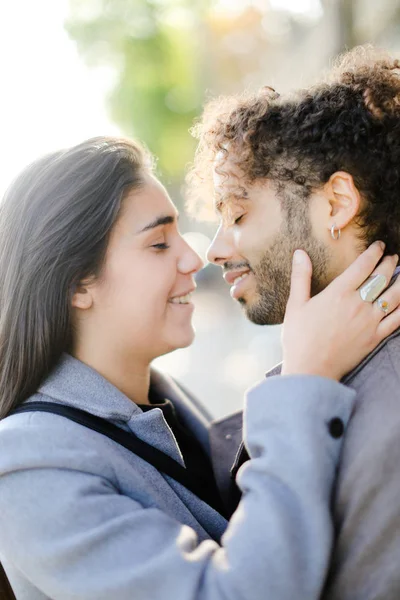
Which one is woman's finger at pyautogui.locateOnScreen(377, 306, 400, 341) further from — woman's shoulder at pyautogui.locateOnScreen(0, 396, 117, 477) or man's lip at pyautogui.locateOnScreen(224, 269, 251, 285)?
woman's shoulder at pyautogui.locateOnScreen(0, 396, 117, 477)

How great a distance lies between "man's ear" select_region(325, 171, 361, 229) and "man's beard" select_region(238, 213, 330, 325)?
108mm

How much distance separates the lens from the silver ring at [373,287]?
2.12 metres

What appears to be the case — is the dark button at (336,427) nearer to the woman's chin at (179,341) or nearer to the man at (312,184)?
the man at (312,184)

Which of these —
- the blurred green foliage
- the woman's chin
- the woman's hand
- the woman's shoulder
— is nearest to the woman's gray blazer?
the woman's shoulder

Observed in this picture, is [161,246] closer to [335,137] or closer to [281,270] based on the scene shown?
[281,270]

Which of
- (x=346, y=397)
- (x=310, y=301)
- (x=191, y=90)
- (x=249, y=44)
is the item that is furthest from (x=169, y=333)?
(x=191, y=90)

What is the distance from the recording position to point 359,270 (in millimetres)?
2137

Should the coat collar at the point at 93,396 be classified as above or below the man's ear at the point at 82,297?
below

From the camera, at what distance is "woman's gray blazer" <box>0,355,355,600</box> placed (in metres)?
1.66

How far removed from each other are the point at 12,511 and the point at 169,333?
3.27 ft

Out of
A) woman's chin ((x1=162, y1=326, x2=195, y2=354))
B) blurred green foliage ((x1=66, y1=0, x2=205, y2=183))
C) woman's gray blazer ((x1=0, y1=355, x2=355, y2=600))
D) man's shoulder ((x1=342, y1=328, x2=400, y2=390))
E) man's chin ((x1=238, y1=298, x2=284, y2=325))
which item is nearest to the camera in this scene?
woman's gray blazer ((x1=0, y1=355, x2=355, y2=600))

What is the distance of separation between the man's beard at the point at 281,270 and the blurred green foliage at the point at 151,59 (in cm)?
1370

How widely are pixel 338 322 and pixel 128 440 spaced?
0.84m

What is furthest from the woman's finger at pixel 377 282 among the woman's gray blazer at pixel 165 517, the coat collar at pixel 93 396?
the coat collar at pixel 93 396
